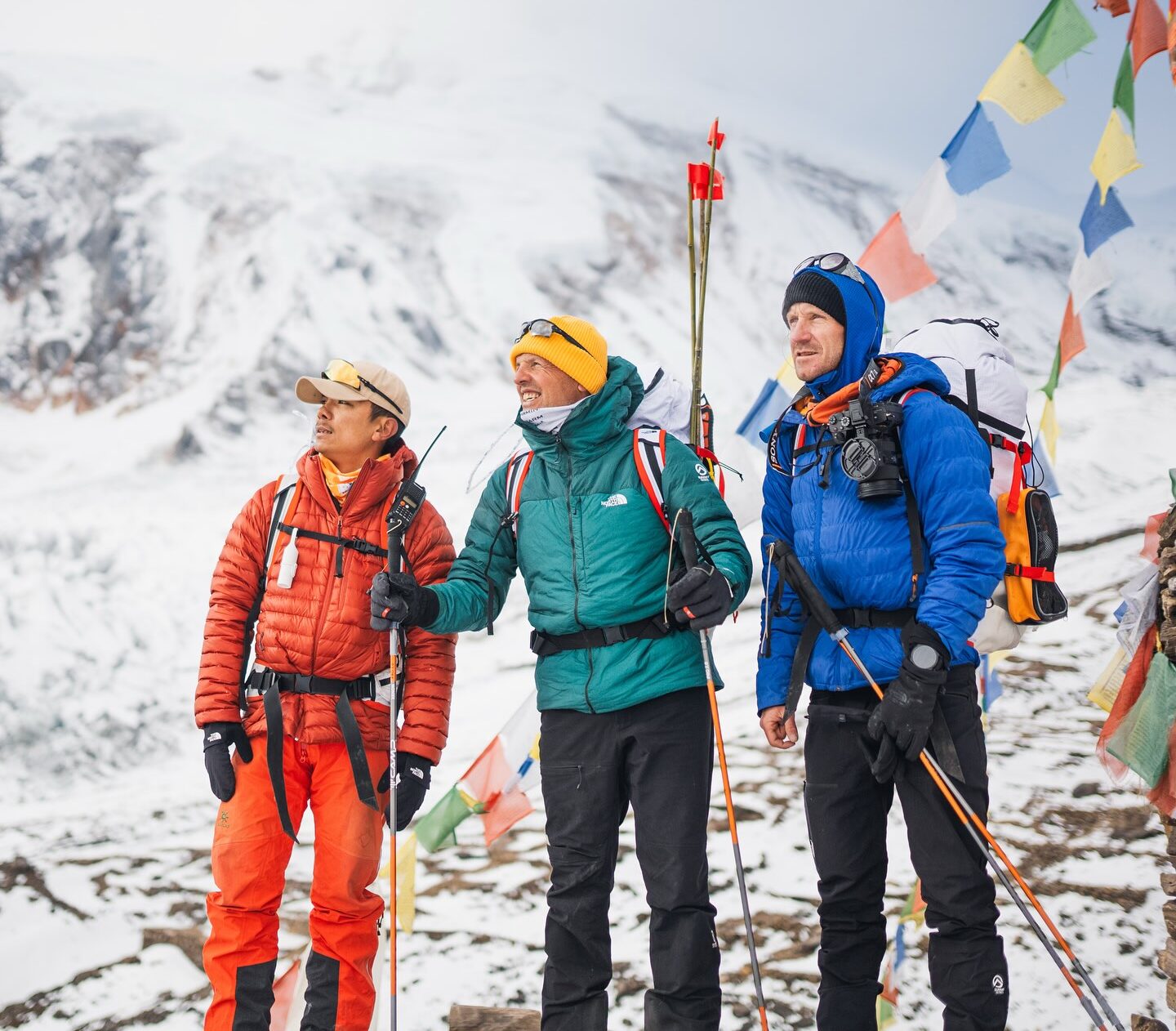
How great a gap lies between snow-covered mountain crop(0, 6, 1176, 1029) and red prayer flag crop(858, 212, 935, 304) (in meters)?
0.98

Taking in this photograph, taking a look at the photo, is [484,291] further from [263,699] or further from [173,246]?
[263,699]

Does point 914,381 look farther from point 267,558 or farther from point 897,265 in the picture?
point 897,265

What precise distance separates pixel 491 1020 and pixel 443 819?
1103mm

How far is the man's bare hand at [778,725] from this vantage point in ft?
Result: 8.54

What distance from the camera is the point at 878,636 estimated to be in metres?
2.41

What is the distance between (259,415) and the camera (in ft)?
44.9

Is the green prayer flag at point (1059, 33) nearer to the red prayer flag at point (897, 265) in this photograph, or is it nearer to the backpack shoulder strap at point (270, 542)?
the red prayer flag at point (897, 265)

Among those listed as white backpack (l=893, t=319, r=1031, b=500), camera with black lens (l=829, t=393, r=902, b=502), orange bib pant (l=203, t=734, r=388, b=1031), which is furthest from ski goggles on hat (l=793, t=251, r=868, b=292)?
orange bib pant (l=203, t=734, r=388, b=1031)

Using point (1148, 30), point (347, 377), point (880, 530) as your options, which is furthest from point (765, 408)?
point (880, 530)

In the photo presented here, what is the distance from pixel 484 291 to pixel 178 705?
29.7 ft

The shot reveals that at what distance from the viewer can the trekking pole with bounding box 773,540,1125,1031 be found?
84.7 inches

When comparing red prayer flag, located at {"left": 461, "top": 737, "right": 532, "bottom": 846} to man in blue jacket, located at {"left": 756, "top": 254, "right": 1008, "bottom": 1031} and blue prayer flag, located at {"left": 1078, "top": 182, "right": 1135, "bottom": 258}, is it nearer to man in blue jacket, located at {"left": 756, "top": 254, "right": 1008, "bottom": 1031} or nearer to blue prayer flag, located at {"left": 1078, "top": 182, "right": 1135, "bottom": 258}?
man in blue jacket, located at {"left": 756, "top": 254, "right": 1008, "bottom": 1031}

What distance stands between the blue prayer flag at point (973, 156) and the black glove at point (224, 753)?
352cm

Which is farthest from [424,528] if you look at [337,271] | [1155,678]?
[337,271]
